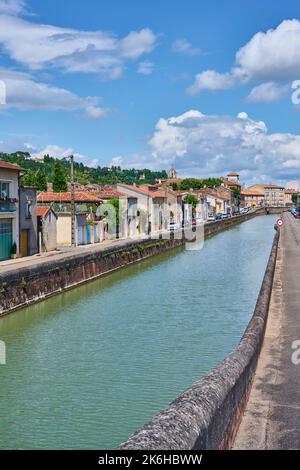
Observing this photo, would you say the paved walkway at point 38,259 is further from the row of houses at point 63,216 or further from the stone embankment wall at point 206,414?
the stone embankment wall at point 206,414

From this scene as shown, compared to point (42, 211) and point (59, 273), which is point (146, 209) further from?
point (59, 273)

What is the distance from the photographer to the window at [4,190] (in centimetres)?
3297

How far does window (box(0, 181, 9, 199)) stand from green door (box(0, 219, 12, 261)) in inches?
52.5

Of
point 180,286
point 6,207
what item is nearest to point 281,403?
point 180,286

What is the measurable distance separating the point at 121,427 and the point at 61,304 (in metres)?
14.8

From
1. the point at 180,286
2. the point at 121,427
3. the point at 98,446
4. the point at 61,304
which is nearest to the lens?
the point at 98,446

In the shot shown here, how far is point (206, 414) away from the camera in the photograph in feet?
19.7

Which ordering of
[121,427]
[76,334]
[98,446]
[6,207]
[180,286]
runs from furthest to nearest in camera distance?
[6,207] < [180,286] < [76,334] < [121,427] < [98,446]

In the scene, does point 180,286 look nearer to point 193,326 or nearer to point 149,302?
point 149,302

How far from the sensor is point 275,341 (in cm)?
1302

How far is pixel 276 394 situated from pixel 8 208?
2656 centimetres
